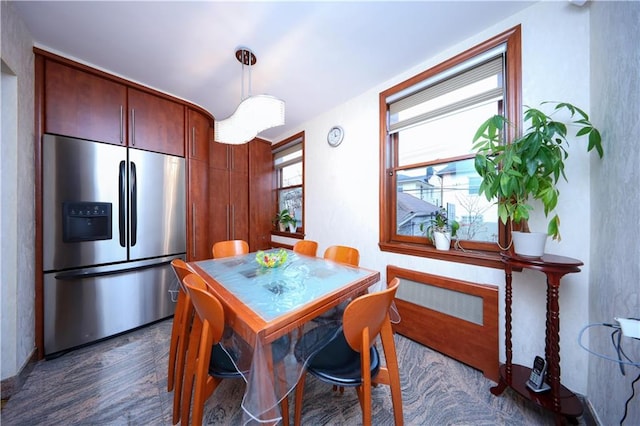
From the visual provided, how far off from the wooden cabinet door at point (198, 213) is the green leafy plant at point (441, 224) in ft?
8.46

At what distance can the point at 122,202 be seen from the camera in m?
1.97

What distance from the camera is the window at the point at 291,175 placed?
3.27m

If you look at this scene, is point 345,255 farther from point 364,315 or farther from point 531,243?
point 531,243

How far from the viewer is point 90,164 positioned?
1.83 meters

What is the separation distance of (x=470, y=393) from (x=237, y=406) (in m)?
1.53

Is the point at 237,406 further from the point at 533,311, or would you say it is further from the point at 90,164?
the point at 90,164

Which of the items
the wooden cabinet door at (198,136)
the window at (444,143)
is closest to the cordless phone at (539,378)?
the window at (444,143)

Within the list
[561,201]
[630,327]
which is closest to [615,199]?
[561,201]

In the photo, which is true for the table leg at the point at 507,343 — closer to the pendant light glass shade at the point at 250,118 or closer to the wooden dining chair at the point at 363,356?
the wooden dining chair at the point at 363,356

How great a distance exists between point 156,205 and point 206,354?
1.91m

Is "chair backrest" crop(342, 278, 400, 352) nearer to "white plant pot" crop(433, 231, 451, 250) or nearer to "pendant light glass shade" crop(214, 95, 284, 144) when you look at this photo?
"white plant pot" crop(433, 231, 451, 250)

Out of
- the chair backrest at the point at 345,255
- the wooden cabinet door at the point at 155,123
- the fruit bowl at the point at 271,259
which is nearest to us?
the fruit bowl at the point at 271,259

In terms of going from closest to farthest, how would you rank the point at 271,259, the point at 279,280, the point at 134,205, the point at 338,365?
the point at 338,365
the point at 279,280
the point at 271,259
the point at 134,205

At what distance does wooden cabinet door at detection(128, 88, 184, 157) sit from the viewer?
207cm
